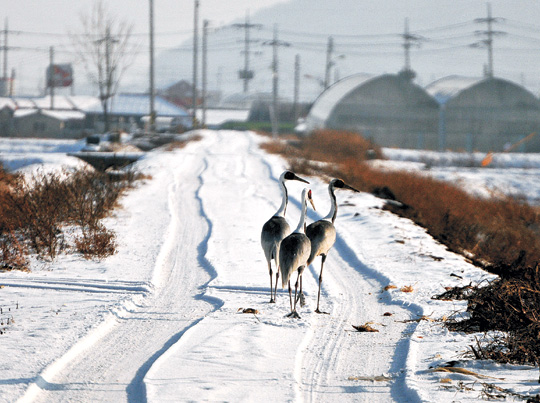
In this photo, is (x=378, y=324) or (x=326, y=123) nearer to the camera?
(x=378, y=324)

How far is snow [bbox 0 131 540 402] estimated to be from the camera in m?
6.23

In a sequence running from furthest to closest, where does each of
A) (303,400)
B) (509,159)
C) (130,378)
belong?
1. (509,159)
2. (130,378)
3. (303,400)

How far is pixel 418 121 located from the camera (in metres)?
52.2

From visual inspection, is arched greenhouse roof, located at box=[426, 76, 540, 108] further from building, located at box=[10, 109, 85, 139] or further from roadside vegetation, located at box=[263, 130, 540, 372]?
building, located at box=[10, 109, 85, 139]

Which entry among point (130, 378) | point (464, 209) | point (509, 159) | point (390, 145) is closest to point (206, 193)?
point (464, 209)

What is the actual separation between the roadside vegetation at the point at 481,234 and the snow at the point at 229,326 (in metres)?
0.30

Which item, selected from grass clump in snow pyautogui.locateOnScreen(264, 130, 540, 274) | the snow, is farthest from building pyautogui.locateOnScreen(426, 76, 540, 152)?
the snow

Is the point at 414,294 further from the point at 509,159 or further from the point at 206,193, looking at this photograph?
the point at 509,159

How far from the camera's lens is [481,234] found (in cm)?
1784

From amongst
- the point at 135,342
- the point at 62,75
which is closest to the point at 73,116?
the point at 62,75

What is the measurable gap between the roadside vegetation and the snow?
0.98ft

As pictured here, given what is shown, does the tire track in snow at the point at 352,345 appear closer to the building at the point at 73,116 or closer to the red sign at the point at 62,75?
the building at the point at 73,116

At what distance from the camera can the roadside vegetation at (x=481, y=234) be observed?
23.2ft

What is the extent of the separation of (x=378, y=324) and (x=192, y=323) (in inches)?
91.0
